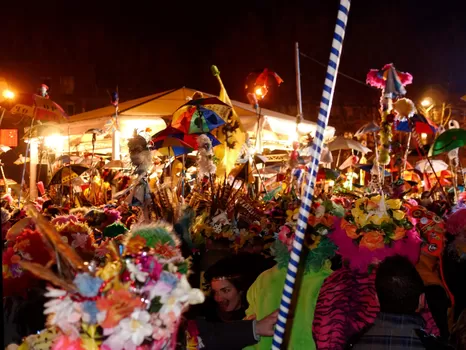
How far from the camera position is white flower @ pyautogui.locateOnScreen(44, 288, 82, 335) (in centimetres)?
198

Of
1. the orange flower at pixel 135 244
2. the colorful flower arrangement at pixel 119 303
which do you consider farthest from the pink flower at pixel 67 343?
the orange flower at pixel 135 244

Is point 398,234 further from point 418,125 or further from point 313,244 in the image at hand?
point 418,125

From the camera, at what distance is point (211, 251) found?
5379mm

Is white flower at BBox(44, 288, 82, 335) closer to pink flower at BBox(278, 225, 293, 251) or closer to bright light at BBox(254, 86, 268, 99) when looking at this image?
pink flower at BBox(278, 225, 293, 251)

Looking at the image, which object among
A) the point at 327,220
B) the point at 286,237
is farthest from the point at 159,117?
the point at 286,237

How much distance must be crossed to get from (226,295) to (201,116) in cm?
445

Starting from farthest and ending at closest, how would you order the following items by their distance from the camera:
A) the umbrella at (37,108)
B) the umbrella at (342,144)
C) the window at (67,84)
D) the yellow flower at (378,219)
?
the window at (67,84) → the umbrella at (342,144) → the umbrella at (37,108) → the yellow flower at (378,219)

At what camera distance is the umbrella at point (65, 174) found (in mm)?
10465

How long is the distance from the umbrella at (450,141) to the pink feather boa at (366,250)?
10.8 feet

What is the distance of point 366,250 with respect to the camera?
3.84 m

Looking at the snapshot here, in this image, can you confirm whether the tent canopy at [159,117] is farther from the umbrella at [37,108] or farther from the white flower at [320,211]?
the white flower at [320,211]

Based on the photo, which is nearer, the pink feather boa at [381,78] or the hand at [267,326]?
the hand at [267,326]

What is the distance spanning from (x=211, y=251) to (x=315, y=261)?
190 centimetres

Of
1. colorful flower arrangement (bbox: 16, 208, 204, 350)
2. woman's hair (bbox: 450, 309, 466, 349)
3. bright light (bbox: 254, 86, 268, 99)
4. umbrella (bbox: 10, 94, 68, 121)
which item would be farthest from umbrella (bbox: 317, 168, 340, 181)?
colorful flower arrangement (bbox: 16, 208, 204, 350)
